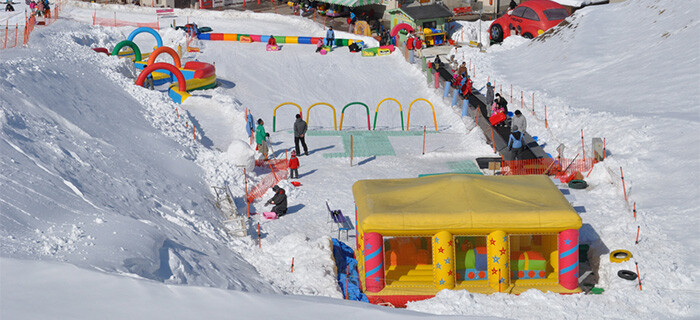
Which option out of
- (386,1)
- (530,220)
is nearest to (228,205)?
(530,220)

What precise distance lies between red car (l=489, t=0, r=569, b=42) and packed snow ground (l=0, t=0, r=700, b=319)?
0.94 m

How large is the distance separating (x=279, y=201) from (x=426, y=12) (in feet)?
68.3

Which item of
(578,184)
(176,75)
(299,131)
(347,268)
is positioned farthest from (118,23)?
(347,268)

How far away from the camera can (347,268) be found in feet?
52.0

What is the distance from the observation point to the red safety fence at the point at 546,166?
2088 cm

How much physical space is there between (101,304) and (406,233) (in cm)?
596

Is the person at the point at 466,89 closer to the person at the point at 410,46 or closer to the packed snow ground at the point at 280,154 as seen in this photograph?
the packed snow ground at the point at 280,154

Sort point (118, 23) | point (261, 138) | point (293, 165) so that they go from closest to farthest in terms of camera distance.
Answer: point (293, 165), point (261, 138), point (118, 23)

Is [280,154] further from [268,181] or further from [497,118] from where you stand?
[497,118]

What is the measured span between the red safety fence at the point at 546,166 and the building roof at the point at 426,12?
16.8m

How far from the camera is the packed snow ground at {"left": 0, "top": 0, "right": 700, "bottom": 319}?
1250cm

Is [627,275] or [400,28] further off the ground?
[400,28]

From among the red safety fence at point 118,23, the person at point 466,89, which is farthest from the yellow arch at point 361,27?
the person at point 466,89

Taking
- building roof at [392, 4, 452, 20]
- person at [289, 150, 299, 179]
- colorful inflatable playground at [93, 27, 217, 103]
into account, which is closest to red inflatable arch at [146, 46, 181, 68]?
colorful inflatable playground at [93, 27, 217, 103]
